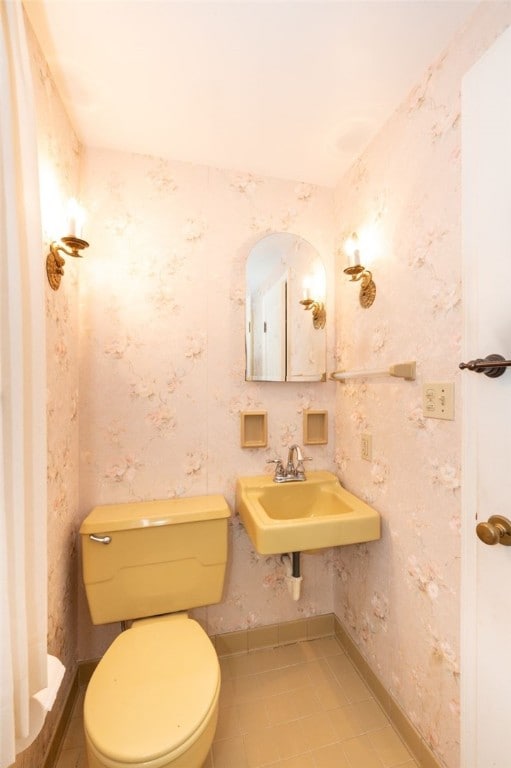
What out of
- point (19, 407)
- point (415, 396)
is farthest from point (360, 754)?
point (19, 407)

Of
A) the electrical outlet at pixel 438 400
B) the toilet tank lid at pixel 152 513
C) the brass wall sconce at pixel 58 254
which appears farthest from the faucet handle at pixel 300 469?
the brass wall sconce at pixel 58 254

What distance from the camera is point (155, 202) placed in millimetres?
1441

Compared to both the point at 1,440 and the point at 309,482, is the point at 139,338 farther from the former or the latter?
the point at 309,482

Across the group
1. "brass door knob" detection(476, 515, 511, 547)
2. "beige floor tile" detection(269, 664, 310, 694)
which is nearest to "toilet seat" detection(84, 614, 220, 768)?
"beige floor tile" detection(269, 664, 310, 694)

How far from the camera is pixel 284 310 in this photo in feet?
5.10

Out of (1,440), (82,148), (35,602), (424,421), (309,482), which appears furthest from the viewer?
(309,482)

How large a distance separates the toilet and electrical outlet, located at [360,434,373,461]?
63 centimetres

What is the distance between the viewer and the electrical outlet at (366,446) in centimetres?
135

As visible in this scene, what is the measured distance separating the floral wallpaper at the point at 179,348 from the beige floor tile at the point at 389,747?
51cm

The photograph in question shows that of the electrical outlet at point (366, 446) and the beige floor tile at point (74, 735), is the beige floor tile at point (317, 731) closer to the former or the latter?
the beige floor tile at point (74, 735)

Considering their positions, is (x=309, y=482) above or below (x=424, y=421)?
below

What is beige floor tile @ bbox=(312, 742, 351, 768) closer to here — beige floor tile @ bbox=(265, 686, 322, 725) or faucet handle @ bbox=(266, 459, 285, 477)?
beige floor tile @ bbox=(265, 686, 322, 725)

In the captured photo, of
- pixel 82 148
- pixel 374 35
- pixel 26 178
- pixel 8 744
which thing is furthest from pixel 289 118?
pixel 8 744

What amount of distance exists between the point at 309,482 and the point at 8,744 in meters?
1.18
